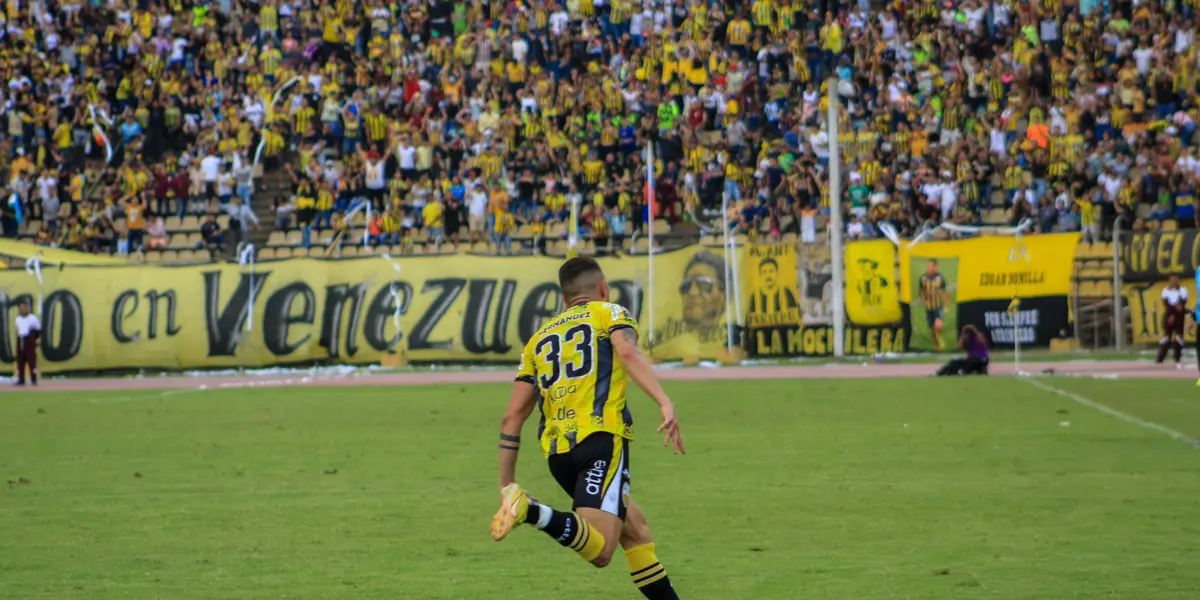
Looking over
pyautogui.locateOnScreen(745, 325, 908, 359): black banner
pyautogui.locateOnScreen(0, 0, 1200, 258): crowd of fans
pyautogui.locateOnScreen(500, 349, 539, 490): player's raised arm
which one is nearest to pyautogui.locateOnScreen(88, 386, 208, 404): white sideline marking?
pyautogui.locateOnScreen(0, 0, 1200, 258): crowd of fans

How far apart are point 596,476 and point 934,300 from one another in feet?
80.3

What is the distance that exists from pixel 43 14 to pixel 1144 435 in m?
36.0

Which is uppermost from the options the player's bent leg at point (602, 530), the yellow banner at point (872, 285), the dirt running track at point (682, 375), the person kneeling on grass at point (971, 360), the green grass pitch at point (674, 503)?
the yellow banner at point (872, 285)

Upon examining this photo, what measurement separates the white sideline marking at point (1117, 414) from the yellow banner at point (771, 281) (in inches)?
255

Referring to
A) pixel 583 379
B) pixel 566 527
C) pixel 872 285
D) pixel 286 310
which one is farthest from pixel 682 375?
pixel 566 527

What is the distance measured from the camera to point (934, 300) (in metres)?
32.0

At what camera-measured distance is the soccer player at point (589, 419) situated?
8102 mm

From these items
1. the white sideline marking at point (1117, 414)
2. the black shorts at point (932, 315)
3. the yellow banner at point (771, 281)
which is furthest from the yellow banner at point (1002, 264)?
the white sideline marking at point (1117, 414)

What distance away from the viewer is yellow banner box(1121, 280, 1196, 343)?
31.4m

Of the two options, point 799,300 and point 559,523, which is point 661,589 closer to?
point 559,523

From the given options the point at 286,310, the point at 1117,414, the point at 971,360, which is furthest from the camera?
the point at 286,310

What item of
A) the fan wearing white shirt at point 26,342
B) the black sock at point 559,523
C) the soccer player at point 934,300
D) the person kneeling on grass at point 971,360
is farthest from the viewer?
the soccer player at point 934,300

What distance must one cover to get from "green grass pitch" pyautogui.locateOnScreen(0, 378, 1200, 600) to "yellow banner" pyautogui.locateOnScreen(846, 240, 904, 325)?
8.60 m

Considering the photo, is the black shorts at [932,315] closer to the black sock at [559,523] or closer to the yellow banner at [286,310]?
the yellow banner at [286,310]
